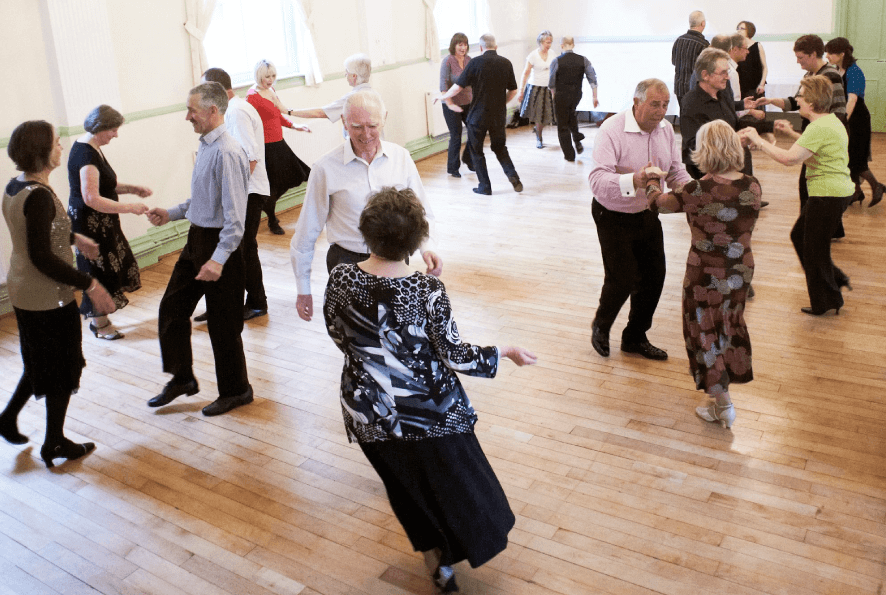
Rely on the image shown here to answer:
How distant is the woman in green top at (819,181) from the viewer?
4.62 metres

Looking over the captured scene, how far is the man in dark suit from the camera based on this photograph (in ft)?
31.0

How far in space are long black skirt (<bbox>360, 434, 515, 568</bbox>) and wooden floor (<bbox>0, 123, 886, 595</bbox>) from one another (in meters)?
0.32

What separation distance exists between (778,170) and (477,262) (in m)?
4.21

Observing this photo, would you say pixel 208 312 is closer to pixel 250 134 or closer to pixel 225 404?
pixel 225 404

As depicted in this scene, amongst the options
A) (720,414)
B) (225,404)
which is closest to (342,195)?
(225,404)

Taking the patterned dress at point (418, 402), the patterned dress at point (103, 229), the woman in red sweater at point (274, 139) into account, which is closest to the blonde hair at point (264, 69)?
the woman in red sweater at point (274, 139)

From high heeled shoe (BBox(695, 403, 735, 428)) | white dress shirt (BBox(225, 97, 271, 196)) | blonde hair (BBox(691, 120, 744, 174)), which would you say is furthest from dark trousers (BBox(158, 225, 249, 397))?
high heeled shoe (BBox(695, 403, 735, 428))

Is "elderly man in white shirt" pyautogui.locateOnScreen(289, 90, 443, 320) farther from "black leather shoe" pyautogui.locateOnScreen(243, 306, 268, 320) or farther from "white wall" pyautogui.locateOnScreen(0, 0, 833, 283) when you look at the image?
"white wall" pyautogui.locateOnScreen(0, 0, 833, 283)

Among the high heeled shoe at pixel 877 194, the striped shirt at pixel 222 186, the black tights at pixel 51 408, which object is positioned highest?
the striped shirt at pixel 222 186

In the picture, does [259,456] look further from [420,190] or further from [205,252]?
[420,190]

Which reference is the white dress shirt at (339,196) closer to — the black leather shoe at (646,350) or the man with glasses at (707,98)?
the black leather shoe at (646,350)

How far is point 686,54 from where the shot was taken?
808cm

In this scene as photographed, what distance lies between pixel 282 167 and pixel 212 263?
2.99 metres

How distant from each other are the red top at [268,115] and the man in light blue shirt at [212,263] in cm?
248
